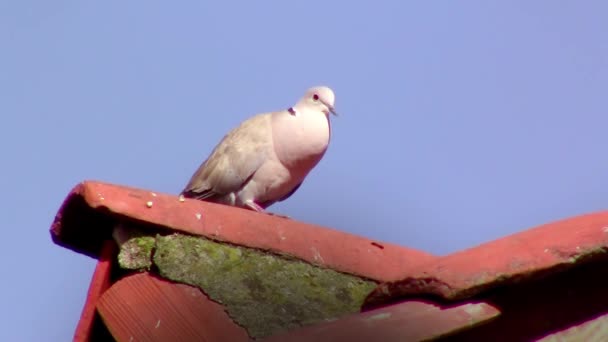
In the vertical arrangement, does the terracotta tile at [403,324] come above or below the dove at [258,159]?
below

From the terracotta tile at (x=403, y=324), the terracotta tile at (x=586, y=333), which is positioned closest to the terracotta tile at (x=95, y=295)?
the terracotta tile at (x=403, y=324)

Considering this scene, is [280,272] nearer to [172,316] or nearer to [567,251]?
[172,316]

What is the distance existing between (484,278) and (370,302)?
11.6 inches

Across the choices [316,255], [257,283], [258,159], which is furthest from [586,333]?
[258,159]

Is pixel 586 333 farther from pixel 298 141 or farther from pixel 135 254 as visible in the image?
pixel 298 141

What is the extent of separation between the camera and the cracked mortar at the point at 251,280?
9.59 feet

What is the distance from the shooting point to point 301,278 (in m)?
3.17

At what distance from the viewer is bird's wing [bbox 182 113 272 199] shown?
5164 mm

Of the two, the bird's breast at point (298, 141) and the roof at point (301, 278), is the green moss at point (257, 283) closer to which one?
the roof at point (301, 278)

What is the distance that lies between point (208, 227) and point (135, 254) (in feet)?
0.72

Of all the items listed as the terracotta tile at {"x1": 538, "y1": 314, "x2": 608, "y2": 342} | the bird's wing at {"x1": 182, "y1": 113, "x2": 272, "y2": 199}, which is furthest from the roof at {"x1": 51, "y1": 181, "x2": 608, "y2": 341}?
the bird's wing at {"x1": 182, "y1": 113, "x2": 272, "y2": 199}

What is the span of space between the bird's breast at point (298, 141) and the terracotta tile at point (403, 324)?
2.84 metres

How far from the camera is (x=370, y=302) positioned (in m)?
2.53

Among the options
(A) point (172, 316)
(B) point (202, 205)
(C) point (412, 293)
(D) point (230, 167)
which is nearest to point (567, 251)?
(C) point (412, 293)
